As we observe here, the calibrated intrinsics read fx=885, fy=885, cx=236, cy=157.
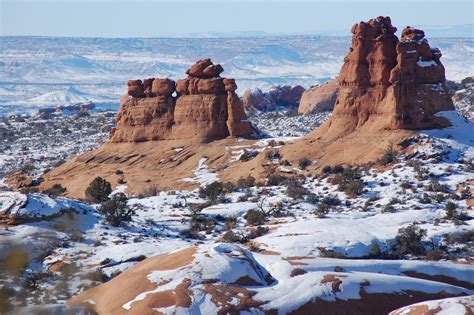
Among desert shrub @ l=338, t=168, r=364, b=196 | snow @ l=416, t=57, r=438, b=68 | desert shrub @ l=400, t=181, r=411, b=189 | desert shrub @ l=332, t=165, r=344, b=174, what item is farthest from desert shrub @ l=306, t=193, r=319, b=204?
snow @ l=416, t=57, r=438, b=68

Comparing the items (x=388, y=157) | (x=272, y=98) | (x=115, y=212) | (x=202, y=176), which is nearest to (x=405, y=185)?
(x=388, y=157)

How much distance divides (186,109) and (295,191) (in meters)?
20.3

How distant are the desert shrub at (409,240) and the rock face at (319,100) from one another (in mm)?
64024

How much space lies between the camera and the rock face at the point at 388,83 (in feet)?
164

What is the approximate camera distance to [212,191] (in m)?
48.1

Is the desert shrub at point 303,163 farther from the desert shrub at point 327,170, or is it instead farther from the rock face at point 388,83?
the rock face at point 388,83

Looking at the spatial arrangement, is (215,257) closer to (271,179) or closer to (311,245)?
(311,245)

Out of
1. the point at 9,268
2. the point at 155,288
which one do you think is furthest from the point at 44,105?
the point at 9,268

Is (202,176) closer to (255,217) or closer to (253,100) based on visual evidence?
(255,217)

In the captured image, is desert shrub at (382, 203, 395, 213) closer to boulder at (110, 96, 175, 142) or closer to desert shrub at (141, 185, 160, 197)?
desert shrub at (141, 185, 160, 197)

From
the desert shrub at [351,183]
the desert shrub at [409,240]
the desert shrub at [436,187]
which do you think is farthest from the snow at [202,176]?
the desert shrub at [409,240]

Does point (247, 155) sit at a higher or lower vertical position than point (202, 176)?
higher

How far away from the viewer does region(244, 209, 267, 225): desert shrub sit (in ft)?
134

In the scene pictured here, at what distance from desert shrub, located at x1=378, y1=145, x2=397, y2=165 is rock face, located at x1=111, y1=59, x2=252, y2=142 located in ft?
52.4
